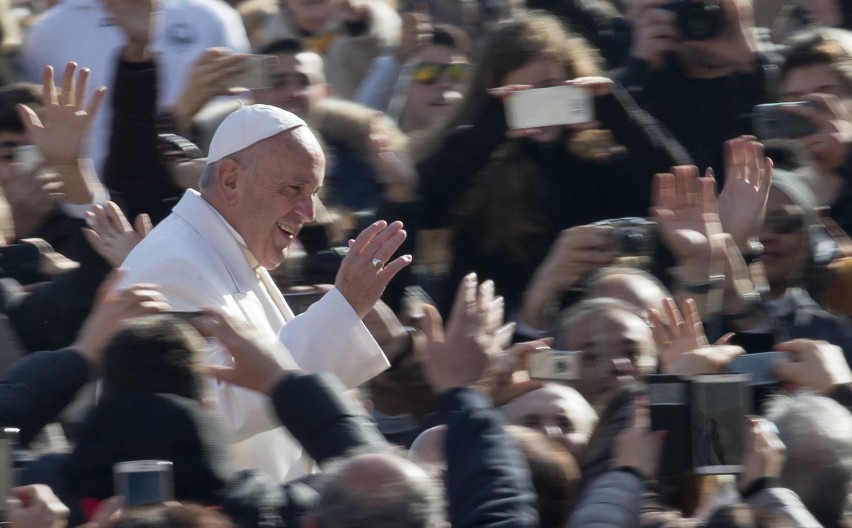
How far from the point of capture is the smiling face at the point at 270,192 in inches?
176

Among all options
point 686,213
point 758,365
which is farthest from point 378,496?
point 686,213

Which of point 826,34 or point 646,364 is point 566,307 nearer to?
point 646,364

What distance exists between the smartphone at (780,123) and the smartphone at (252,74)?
5.23 ft

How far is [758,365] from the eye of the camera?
4.27 m

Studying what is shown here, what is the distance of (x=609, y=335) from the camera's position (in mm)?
4477

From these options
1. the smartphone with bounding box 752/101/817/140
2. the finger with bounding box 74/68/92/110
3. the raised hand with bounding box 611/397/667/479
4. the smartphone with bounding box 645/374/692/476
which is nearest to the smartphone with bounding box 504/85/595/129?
the smartphone with bounding box 752/101/817/140

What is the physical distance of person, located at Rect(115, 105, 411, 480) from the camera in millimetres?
4109

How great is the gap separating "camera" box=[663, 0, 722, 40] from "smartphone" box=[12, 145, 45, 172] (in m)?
2.18

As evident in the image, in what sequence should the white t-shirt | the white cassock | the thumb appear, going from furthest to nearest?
the white t-shirt → the white cassock → the thumb

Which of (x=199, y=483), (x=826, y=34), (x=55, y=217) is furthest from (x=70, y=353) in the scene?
(x=826, y=34)

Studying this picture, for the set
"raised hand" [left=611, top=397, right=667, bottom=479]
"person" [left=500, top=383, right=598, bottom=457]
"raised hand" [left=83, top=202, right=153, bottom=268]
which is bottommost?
"person" [left=500, top=383, right=598, bottom=457]

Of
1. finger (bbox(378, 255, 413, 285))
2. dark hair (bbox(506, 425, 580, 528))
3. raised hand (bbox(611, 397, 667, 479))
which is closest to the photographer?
raised hand (bbox(611, 397, 667, 479))

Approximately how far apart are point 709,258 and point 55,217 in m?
2.02

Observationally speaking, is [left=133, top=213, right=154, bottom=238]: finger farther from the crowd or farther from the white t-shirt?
the white t-shirt
